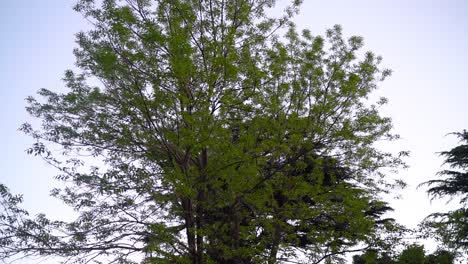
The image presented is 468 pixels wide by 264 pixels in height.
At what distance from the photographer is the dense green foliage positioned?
10.1m

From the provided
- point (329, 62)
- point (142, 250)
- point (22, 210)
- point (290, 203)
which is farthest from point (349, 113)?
point (22, 210)

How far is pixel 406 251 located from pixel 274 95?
482cm

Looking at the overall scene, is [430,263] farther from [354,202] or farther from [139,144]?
[139,144]

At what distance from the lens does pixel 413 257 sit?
10102 mm

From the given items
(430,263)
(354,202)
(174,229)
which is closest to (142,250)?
(174,229)

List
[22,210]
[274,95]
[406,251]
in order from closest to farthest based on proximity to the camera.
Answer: [22,210], [274,95], [406,251]

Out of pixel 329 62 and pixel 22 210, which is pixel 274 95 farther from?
pixel 22 210

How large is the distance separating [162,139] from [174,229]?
182 centimetres

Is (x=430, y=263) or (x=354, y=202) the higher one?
(x=354, y=202)

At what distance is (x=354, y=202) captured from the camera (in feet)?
32.4

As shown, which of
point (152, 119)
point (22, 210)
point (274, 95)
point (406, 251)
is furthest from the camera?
point (406, 251)

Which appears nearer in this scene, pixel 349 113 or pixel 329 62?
pixel 349 113

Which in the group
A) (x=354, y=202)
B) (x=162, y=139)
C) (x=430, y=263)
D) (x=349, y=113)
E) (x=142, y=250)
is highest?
(x=349, y=113)

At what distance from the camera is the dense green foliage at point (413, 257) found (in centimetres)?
1009
